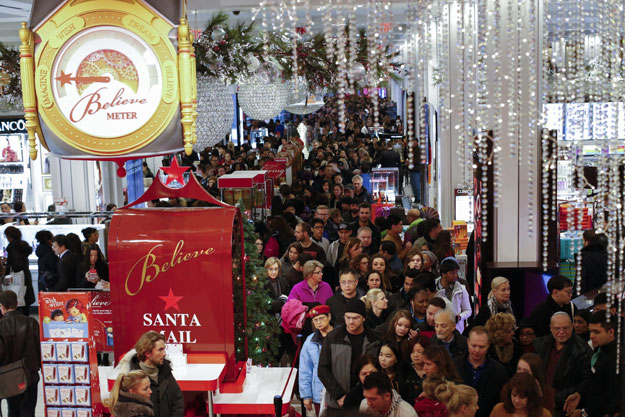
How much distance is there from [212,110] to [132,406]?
2.89m

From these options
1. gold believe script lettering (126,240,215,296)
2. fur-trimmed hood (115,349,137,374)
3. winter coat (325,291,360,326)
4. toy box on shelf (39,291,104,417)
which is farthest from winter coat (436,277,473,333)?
toy box on shelf (39,291,104,417)

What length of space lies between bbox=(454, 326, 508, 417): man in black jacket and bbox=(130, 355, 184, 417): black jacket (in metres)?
1.78

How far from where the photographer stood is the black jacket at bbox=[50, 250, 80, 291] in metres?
8.52

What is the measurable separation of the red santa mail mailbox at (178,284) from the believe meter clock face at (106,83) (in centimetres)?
67

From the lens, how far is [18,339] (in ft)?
19.3

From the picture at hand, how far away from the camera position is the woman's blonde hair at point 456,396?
4227mm

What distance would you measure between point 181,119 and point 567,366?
3.02m

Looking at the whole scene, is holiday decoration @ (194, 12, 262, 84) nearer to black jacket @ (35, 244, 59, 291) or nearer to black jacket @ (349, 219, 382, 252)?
black jacket @ (349, 219, 382, 252)

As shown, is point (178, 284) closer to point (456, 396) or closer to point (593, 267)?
point (456, 396)

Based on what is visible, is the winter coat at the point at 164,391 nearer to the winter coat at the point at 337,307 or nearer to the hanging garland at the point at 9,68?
the winter coat at the point at 337,307

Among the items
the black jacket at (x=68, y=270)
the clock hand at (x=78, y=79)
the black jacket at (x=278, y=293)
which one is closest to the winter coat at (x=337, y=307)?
the black jacket at (x=278, y=293)

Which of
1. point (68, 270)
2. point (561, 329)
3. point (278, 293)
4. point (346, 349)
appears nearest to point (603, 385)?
point (561, 329)

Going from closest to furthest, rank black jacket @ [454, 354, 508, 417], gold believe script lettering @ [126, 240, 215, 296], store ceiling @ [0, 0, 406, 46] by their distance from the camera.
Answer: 1. black jacket @ [454, 354, 508, 417]
2. gold believe script lettering @ [126, 240, 215, 296]
3. store ceiling @ [0, 0, 406, 46]

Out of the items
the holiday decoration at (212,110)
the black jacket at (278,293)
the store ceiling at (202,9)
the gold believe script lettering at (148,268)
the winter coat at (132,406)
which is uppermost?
the store ceiling at (202,9)
